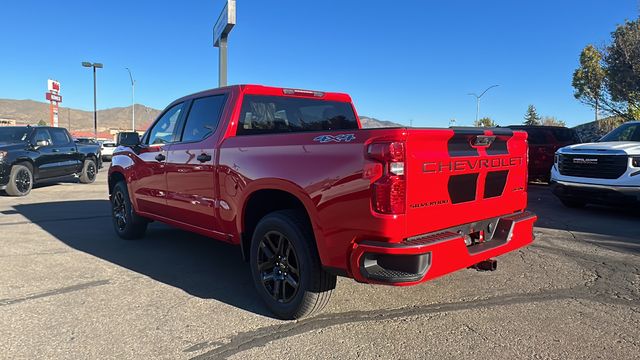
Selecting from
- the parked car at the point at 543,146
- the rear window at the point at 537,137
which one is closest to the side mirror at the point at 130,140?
the parked car at the point at 543,146

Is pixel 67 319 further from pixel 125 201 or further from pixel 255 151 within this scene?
pixel 125 201

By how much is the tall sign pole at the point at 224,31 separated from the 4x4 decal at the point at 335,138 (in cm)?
1130

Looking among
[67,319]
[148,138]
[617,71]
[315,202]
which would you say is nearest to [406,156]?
[315,202]

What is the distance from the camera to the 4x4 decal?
3.07 metres

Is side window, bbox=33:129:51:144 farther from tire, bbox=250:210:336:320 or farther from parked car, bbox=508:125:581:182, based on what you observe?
parked car, bbox=508:125:581:182

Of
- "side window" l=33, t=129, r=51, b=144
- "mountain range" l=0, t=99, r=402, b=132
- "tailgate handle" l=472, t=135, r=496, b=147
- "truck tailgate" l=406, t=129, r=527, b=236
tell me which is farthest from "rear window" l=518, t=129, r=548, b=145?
"mountain range" l=0, t=99, r=402, b=132

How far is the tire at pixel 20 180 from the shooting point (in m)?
11.5

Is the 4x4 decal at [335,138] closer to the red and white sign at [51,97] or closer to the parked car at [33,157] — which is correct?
the parked car at [33,157]

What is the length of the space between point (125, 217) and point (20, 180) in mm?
7245

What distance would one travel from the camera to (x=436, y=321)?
3.63 metres

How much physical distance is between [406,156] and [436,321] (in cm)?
148

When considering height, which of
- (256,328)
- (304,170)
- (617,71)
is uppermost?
(617,71)

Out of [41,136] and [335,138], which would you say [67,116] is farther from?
[335,138]

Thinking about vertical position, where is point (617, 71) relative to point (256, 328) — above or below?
above
